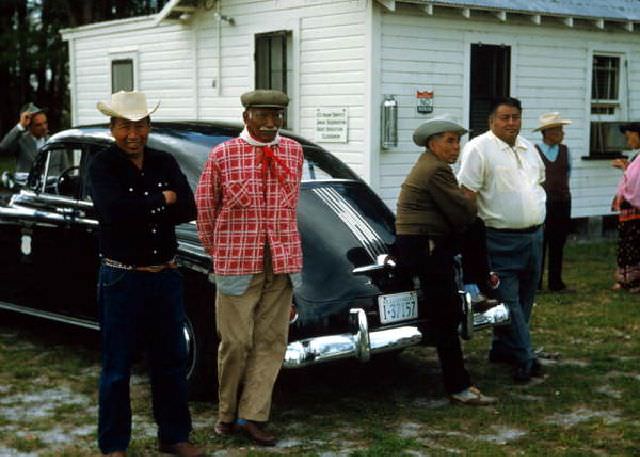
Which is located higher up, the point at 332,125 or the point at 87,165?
the point at 332,125

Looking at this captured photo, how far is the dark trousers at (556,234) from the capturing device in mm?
9492

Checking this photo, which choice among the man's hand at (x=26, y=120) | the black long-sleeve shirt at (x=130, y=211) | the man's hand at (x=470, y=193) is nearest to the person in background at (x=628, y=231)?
the man's hand at (x=470, y=193)

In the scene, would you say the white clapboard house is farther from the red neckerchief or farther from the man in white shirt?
the red neckerchief

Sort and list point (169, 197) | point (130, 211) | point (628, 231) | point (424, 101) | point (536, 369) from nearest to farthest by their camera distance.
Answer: point (130, 211) → point (169, 197) → point (536, 369) → point (628, 231) → point (424, 101)

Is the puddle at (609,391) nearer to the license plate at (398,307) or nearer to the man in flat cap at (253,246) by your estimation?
the license plate at (398,307)

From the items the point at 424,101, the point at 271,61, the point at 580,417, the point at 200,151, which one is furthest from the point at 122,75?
the point at 580,417

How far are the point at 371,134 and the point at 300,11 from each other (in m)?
2.18

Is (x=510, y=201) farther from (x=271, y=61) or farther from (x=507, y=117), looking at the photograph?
(x=271, y=61)

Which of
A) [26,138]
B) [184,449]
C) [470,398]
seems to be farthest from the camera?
[26,138]

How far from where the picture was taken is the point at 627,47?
14500mm

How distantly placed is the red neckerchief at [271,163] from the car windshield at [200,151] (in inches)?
43.3

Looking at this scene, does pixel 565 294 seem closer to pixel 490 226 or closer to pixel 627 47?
pixel 490 226

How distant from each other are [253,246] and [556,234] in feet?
17.9

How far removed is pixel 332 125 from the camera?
12375 millimetres
